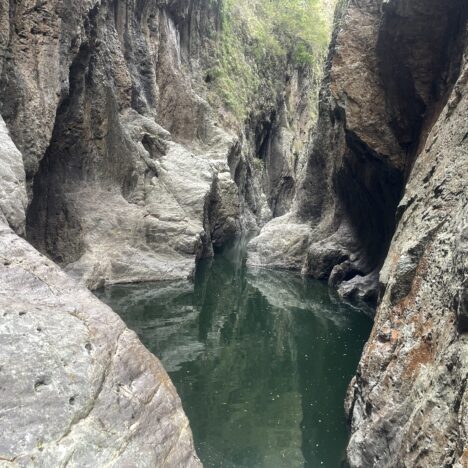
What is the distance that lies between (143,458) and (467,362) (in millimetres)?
2514

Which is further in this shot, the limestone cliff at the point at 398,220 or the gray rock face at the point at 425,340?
the limestone cliff at the point at 398,220

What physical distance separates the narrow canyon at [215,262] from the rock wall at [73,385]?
0.6 inches

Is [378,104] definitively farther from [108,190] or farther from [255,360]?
[108,190]

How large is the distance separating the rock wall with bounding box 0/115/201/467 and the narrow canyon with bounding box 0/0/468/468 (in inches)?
0.6

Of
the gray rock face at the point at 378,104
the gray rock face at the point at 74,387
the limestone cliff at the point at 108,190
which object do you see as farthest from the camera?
the gray rock face at the point at 378,104

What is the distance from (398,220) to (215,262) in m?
14.0

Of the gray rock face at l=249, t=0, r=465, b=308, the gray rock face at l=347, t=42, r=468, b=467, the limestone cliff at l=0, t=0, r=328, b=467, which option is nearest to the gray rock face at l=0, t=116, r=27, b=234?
the limestone cliff at l=0, t=0, r=328, b=467

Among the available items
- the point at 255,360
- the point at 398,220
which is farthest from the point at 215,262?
the point at 398,220

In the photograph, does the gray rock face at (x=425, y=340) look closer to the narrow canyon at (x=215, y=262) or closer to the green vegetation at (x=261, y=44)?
the narrow canyon at (x=215, y=262)

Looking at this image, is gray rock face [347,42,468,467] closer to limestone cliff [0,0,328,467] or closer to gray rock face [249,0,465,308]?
limestone cliff [0,0,328,467]

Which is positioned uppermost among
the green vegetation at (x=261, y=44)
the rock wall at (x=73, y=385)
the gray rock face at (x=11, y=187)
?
the green vegetation at (x=261, y=44)

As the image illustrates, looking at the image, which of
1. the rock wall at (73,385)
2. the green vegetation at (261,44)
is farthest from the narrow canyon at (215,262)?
the green vegetation at (261,44)

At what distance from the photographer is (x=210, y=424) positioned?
6648 millimetres

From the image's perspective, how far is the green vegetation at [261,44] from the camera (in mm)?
36188
